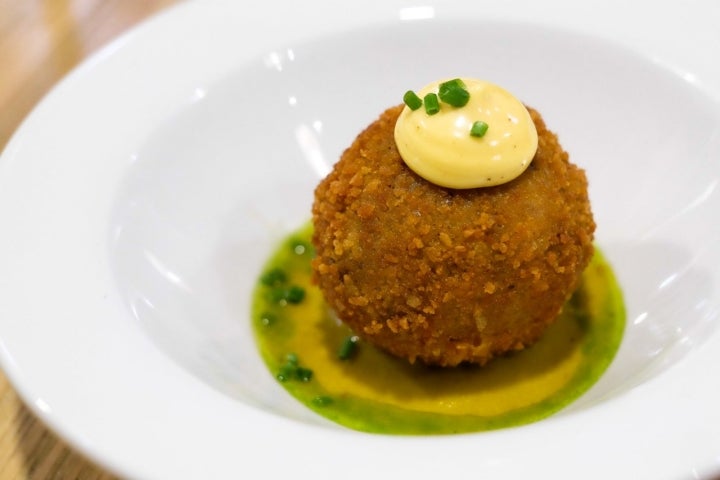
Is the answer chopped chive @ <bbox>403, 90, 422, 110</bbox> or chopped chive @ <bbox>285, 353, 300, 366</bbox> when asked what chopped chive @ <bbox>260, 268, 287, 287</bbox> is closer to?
chopped chive @ <bbox>285, 353, 300, 366</bbox>

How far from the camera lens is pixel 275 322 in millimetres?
2393

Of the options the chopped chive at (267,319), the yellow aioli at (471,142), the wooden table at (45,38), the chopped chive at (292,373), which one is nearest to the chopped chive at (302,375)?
the chopped chive at (292,373)

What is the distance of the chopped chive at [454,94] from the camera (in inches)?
70.7

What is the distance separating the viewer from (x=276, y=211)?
108 inches

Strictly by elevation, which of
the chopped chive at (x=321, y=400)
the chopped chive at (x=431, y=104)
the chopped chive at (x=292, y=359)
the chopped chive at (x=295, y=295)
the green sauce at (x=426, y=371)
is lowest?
the green sauce at (x=426, y=371)

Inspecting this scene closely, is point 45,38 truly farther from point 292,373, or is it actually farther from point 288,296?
point 292,373

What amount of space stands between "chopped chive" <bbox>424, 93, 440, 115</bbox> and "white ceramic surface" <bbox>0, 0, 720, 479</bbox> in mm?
779

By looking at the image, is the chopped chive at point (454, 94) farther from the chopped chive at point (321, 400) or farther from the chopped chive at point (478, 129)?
the chopped chive at point (321, 400)

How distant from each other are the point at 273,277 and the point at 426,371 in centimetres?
64

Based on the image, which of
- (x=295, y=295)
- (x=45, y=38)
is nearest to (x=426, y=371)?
(x=295, y=295)

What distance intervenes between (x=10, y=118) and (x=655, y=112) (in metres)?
2.45

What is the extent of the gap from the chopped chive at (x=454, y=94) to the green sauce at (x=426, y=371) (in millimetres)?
838

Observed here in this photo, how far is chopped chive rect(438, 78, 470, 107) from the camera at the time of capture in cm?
179

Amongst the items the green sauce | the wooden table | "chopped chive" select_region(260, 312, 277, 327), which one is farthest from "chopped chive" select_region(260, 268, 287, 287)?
the wooden table
